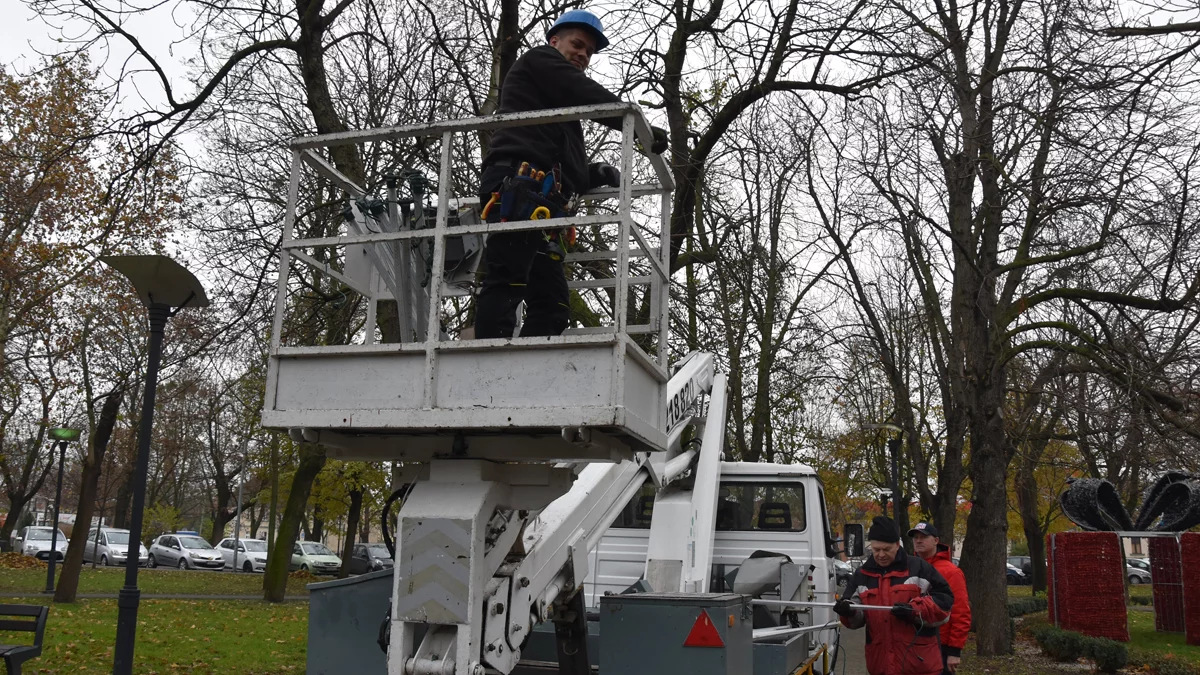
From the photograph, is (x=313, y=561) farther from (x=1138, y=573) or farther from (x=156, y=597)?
(x=1138, y=573)

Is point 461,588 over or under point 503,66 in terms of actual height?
under

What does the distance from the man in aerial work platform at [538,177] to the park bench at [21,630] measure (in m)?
5.15

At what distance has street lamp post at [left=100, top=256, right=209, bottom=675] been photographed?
686cm

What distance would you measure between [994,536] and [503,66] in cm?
953

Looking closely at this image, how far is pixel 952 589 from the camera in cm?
684

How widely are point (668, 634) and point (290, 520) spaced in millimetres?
15295

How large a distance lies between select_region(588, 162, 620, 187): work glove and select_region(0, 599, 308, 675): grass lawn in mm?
7550

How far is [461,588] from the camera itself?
381 cm

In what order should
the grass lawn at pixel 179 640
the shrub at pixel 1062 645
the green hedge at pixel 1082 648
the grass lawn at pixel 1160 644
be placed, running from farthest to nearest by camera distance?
the grass lawn at pixel 1160 644, the shrub at pixel 1062 645, the green hedge at pixel 1082 648, the grass lawn at pixel 179 640

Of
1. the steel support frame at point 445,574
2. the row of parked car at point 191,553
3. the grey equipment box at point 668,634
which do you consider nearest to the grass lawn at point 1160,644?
the grey equipment box at point 668,634

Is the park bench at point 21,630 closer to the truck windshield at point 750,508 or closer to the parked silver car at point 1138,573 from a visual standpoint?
the truck windshield at point 750,508

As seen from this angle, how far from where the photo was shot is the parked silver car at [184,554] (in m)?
39.1

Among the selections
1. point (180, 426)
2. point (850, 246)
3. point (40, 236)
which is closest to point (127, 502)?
point (180, 426)

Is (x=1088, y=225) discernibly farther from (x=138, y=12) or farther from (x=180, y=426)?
(x=180, y=426)
